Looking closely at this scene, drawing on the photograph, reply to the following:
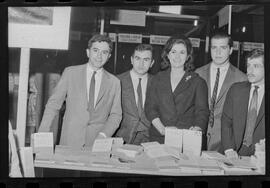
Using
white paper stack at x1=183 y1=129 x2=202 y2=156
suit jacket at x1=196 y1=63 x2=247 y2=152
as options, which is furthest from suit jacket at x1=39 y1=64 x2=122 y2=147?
suit jacket at x1=196 y1=63 x2=247 y2=152

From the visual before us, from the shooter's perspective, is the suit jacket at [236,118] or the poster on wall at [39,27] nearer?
the poster on wall at [39,27]

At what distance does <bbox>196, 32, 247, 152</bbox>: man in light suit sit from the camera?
2.80 m

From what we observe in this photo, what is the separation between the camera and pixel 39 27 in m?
2.74

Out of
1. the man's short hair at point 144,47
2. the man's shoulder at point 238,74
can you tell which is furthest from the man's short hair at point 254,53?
the man's short hair at point 144,47

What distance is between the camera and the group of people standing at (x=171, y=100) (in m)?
2.79

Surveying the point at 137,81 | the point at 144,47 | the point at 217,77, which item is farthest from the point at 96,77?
the point at 217,77

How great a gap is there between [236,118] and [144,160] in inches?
28.2

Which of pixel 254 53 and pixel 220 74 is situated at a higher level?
pixel 254 53

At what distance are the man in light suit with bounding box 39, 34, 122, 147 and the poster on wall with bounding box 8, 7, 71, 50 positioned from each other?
21 centimetres

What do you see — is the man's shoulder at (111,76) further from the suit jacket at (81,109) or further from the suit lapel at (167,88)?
the suit lapel at (167,88)

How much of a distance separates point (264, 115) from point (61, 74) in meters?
1.45

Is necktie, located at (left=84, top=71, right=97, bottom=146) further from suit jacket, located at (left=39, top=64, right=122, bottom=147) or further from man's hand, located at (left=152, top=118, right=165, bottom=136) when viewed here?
man's hand, located at (left=152, top=118, right=165, bottom=136)

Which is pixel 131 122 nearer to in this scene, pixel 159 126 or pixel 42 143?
pixel 159 126

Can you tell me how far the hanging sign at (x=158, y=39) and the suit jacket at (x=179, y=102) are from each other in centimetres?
20
